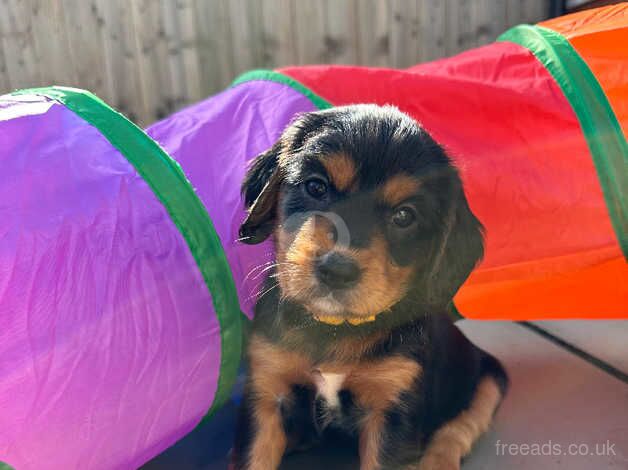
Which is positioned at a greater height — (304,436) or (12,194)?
(12,194)

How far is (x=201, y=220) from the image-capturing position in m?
2.15

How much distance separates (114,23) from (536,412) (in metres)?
3.88

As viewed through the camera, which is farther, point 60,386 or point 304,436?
point 304,436

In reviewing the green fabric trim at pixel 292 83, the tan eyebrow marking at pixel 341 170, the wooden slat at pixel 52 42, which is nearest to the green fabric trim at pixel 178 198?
the tan eyebrow marking at pixel 341 170

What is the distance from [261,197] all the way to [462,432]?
1.10 metres

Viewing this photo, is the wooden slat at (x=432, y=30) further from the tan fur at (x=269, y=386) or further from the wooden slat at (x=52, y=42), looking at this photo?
the tan fur at (x=269, y=386)

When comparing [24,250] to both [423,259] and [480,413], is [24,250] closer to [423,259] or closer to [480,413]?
[423,259]

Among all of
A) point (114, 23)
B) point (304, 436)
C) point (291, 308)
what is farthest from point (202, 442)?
point (114, 23)

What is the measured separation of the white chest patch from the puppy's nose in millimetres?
402

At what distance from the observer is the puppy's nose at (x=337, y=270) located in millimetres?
1803

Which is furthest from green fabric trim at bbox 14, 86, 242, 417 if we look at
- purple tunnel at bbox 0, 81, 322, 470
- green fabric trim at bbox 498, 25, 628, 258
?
green fabric trim at bbox 498, 25, 628, 258

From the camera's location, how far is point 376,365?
2.09 meters

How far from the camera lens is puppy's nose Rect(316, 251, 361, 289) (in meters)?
1.80

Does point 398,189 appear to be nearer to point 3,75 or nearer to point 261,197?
point 261,197
